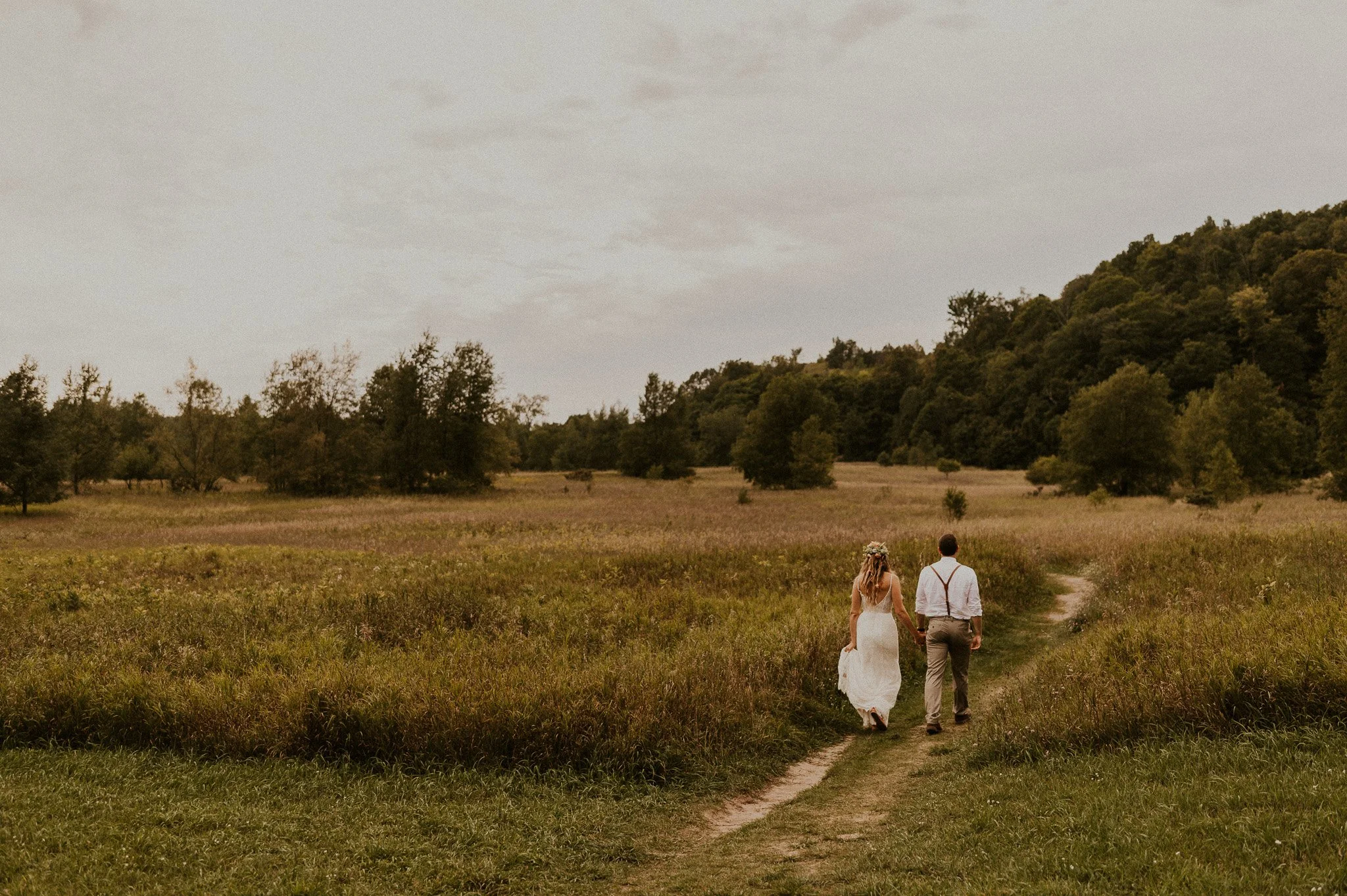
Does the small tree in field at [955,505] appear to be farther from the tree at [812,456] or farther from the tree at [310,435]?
the tree at [310,435]

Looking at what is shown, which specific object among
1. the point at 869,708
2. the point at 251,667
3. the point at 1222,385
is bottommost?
the point at 869,708

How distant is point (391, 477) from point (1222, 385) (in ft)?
215

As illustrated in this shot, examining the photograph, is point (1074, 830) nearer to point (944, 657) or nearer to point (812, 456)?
point (944, 657)

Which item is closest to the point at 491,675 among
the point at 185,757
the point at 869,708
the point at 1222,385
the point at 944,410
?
the point at 185,757

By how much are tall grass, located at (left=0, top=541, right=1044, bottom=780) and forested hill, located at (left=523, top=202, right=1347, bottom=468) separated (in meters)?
58.9

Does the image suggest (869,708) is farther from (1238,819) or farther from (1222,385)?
(1222,385)

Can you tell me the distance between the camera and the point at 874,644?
34.1ft

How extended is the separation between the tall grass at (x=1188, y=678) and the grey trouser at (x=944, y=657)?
2.54 ft

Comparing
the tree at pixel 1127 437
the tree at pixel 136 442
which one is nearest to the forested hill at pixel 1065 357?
the tree at pixel 1127 437

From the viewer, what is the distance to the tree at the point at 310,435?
6438 centimetres

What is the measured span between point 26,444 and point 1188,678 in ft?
194

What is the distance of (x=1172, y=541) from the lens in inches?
822

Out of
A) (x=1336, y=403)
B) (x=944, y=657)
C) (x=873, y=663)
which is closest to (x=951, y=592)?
(x=944, y=657)

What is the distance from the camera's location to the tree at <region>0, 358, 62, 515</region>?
45938mm
